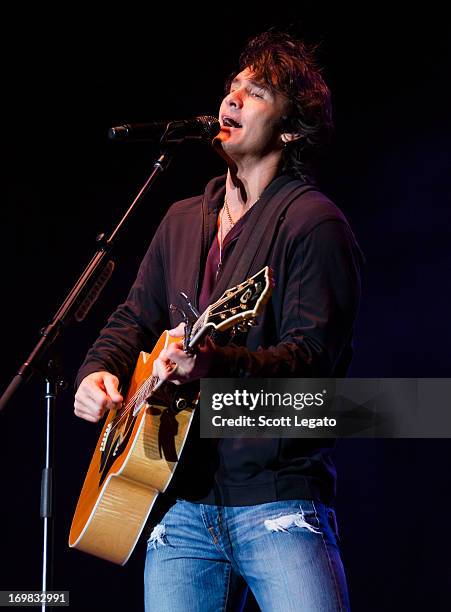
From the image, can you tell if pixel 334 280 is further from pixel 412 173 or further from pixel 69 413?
pixel 69 413

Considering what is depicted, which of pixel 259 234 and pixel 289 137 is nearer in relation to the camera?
pixel 259 234

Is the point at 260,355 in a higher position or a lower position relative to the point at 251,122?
lower

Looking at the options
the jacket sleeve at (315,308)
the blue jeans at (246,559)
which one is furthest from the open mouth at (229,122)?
the blue jeans at (246,559)

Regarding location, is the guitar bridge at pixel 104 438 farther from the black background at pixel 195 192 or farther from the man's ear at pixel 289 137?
the black background at pixel 195 192

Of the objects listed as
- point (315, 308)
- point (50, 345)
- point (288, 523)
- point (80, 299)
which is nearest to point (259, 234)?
point (315, 308)

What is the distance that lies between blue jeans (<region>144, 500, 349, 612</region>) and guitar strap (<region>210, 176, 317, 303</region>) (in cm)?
60

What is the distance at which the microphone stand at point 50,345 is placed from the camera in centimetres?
214

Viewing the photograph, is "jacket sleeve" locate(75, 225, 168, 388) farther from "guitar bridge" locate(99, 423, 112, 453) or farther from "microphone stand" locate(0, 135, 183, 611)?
"microphone stand" locate(0, 135, 183, 611)

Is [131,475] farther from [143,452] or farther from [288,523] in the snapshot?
[288,523]

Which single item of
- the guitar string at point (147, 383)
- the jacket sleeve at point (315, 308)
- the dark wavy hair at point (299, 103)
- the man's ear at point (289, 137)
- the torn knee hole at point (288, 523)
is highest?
the dark wavy hair at point (299, 103)

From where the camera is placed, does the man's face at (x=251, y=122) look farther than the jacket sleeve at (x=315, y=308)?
Yes

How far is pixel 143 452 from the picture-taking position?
2.05 m

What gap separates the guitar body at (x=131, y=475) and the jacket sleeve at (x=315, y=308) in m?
0.29

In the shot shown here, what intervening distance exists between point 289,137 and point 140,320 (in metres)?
0.79
